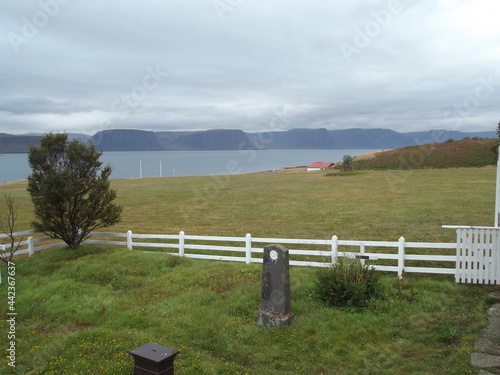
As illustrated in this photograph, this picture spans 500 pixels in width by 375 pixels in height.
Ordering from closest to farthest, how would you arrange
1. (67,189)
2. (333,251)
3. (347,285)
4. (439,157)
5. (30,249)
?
1. (347,285)
2. (333,251)
3. (67,189)
4. (30,249)
5. (439,157)

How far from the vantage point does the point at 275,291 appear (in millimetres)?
8531

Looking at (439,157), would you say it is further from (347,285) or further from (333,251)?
(347,285)

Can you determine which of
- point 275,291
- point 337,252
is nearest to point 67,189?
point 275,291

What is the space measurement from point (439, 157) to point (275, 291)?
6183 cm

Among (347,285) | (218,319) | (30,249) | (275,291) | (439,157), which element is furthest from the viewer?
(439,157)

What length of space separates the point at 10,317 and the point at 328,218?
15.9 metres

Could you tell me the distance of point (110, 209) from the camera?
1553 centimetres

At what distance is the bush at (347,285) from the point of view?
9219 mm

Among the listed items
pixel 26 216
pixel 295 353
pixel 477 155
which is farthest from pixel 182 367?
pixel 477 155

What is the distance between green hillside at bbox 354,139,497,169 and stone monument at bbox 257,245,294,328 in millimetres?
56828

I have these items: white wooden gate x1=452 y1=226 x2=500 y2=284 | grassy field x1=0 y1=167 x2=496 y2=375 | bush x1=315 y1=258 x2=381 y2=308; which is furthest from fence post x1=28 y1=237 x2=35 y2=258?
white wooden gate x1=452 y1=226 x2=500 y2=284

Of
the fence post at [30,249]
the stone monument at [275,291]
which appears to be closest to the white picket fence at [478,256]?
the stone monument at [275,291]

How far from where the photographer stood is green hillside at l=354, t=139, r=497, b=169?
57.7 meters

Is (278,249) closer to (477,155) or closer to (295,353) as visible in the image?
(295,353)
